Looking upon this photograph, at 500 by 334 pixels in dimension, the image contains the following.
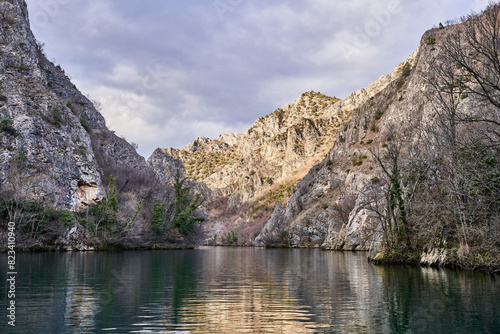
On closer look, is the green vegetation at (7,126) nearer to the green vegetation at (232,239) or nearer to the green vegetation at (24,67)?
the green vegetation at (24,67)

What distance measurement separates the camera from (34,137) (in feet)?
218

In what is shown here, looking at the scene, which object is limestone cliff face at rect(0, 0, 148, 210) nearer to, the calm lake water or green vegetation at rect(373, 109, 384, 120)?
the calm lake water

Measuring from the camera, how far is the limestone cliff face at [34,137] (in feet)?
197

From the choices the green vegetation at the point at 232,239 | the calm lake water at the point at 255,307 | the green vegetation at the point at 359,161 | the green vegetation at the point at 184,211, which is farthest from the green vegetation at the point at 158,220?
the green vegetation at the point at 232,239

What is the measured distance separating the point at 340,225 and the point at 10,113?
78.6 m

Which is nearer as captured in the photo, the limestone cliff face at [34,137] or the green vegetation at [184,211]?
the limestone cliff face at [34,137]

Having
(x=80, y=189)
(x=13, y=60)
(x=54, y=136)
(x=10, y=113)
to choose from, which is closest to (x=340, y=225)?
(x=80, y=189)

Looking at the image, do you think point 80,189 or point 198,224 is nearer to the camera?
point 80,189

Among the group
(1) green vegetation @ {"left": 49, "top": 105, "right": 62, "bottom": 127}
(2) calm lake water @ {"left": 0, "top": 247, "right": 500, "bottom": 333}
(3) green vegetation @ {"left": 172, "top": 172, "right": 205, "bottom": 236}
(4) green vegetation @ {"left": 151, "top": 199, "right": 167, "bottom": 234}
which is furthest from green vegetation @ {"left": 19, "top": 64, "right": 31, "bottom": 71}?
(2) calm lake water @ {"left": 0, "top": 247, "right": 500, "bottom": 333}

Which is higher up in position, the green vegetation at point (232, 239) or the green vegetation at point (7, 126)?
the green vegetation at point (7, 126)

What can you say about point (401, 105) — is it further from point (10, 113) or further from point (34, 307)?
point (34, 307)

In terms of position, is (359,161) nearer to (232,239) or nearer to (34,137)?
(34,137)

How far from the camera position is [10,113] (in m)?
66.6

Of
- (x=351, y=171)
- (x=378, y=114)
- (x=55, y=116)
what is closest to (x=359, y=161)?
(x=351, y=171)
